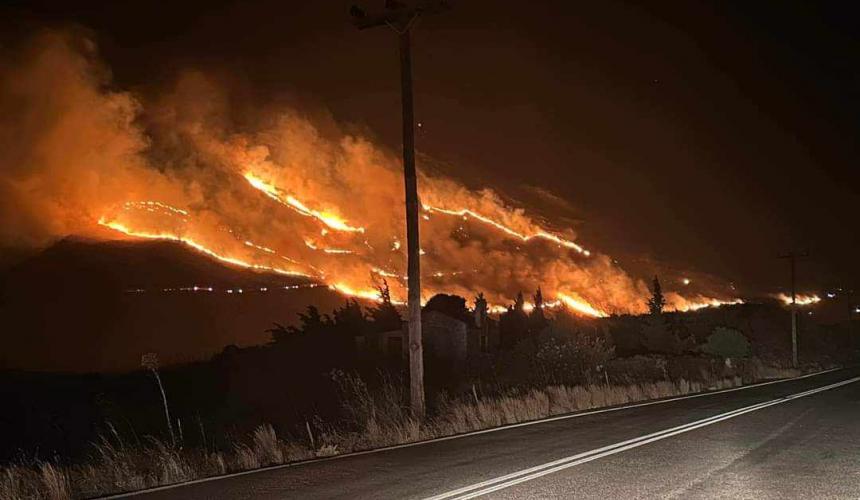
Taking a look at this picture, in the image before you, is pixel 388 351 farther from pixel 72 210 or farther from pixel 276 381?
pixel 72 210

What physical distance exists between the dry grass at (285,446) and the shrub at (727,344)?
3360cm

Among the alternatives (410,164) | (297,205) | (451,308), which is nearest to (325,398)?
(410,164)

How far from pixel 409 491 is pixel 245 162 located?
52.4 metres

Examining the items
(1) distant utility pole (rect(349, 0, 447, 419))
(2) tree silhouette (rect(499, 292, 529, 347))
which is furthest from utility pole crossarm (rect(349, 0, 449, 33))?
(2) tree silhouette (rect(499, 292, 529, 347))

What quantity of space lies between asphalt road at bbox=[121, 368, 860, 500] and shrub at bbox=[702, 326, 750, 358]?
3939cm

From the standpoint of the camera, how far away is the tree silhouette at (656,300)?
258ft

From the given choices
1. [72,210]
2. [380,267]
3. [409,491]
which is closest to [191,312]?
[72,210]

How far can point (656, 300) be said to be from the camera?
80.9m

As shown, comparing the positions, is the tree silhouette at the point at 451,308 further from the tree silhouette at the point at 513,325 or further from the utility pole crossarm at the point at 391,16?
the utility pole crossarm at the point at 391,16

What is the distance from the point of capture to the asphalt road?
796cm

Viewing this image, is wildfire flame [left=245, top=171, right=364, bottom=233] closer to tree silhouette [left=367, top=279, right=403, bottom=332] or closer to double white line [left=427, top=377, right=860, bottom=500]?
tree silhouette [left=367, top=279, right=403, bottom=332]

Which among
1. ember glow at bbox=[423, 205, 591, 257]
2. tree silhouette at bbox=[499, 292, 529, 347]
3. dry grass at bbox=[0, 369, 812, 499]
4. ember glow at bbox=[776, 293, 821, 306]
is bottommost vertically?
dry grass at bbox=[0, 369, 812, 499]

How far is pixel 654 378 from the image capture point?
3102 centimetres

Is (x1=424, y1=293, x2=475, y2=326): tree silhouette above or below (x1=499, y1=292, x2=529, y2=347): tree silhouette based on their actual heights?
above
